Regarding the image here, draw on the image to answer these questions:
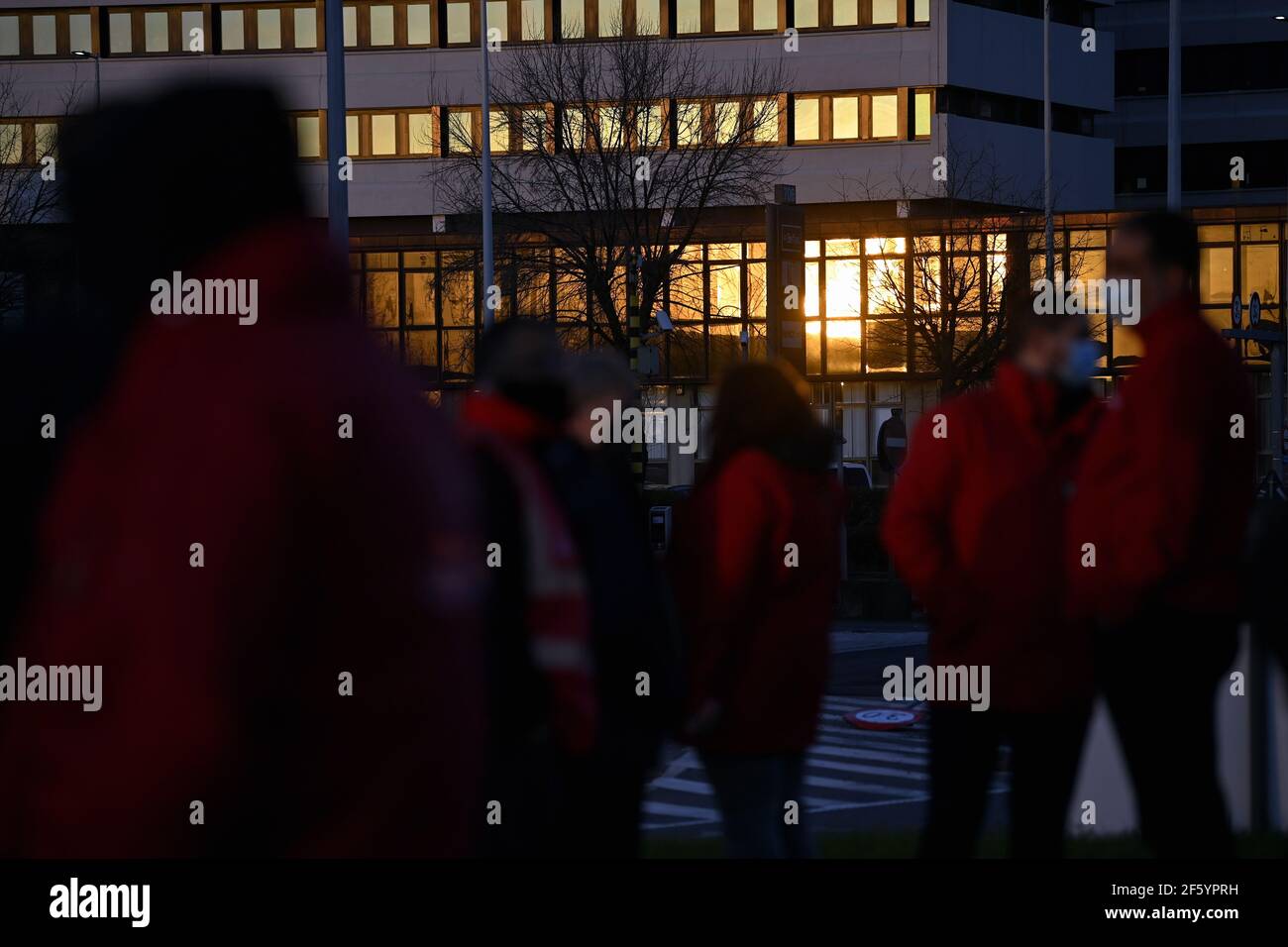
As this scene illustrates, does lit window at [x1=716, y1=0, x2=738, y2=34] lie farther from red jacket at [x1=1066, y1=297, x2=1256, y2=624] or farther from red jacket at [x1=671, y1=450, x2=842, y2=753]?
red jacket at [x1=1066, y1=297, x2=1256, y2=624]

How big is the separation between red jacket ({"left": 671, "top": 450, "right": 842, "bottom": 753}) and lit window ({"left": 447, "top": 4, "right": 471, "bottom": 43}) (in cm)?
3881

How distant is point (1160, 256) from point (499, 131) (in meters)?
32.3

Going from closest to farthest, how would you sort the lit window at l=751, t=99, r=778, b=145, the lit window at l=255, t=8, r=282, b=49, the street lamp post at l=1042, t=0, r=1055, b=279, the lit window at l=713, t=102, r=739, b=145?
the street lamp post at l=1042, t=0, r=1055, b=279 < the lit window at l=713, t=102, r=739, b=145 < the lit window at l=751, t=99, r=778, b=145 < the lit window at l=255, t=8, r=282, b=49

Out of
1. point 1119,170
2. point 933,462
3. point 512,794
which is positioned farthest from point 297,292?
point 1119,170

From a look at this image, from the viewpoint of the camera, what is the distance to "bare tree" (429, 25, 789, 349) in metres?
31.5

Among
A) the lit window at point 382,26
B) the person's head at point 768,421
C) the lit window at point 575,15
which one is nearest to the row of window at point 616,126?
the lit window at point 382,26

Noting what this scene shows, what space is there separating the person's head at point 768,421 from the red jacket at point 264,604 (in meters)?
2.86

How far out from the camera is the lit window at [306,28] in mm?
38531

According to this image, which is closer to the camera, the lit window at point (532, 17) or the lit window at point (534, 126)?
the lit window at point (534, 126)

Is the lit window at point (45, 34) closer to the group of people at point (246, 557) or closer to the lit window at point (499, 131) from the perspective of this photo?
the lit window at point (499, 131)

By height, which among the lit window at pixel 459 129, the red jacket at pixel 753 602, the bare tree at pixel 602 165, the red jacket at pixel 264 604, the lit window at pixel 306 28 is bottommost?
the red jacket at pixel 753 602

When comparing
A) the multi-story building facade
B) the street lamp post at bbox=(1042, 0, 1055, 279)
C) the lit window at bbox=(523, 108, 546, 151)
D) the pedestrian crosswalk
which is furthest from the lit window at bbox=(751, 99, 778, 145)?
the pedestrian crosswalk

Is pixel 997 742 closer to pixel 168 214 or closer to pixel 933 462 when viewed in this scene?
pixel 933 462

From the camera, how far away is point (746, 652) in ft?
14.9
